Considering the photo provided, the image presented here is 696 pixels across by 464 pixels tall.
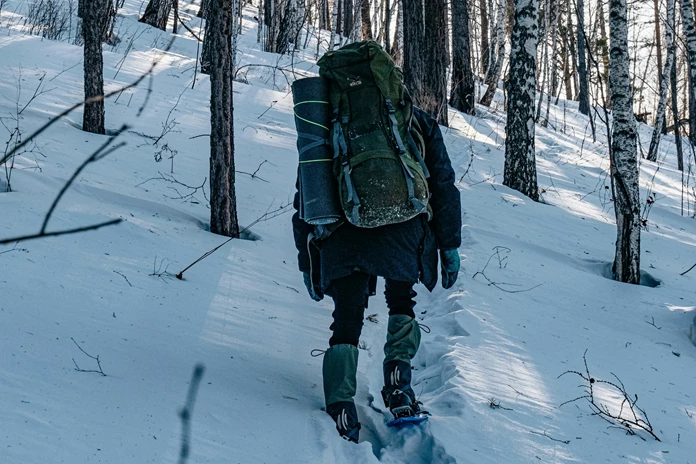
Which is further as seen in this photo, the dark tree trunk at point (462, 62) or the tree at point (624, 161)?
the dark tree trunk at point (462, 62)

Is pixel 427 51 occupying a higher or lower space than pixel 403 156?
higher

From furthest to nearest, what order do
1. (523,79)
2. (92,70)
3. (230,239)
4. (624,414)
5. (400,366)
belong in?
1. (523,79)
2. (92,70)
3. (230,239)
4. (624,414)
5. (400,366)

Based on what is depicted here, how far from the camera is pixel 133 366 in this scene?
8.60 feet

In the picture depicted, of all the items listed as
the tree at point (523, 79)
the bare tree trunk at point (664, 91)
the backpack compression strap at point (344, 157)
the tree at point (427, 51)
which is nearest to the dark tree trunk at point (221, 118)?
the backpack compression strap at point (344, 157)

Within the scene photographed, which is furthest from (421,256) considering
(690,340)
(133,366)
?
(690,340)

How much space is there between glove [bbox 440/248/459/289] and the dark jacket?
0.18 ft

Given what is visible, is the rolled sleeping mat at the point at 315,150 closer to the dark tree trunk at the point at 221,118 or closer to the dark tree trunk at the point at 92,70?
the dark tree trunk at the point at 221,118

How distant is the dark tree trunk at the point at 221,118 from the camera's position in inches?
167

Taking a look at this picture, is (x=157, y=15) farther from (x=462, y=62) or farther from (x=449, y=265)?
(x=449, y=265)

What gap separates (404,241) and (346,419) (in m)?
0.75

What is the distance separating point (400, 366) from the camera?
2.78 metres

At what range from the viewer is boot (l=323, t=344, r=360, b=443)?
2.55m

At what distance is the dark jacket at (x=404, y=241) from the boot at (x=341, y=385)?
0.29 meters

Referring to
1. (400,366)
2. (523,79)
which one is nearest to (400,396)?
(400,366)
